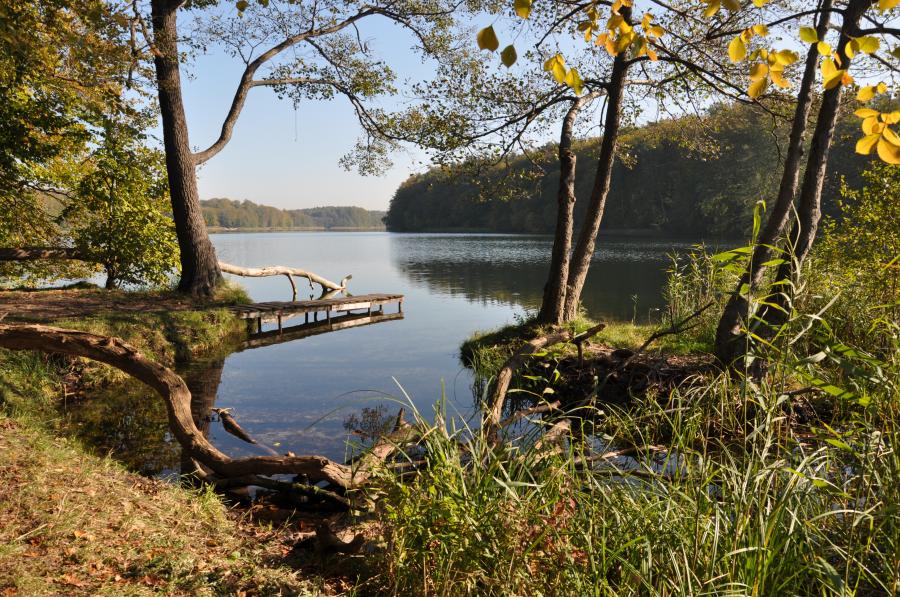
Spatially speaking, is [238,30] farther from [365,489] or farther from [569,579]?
[569,579]

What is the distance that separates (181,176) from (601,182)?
8.63 meters

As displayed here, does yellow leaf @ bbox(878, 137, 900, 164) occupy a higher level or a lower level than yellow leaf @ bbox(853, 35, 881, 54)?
lower

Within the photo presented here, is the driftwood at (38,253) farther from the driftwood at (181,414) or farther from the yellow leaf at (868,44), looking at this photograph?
the yellow leaf at (868,44)

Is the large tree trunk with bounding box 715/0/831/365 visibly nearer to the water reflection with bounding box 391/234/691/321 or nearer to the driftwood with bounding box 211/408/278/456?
the water reflection with bounding box 391/234/691/321

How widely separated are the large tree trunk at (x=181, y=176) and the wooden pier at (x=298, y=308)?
43.9 inches

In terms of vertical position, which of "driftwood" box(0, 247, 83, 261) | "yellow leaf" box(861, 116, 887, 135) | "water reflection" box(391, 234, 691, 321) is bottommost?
"water reflection" box(391, 234, 691, 321)

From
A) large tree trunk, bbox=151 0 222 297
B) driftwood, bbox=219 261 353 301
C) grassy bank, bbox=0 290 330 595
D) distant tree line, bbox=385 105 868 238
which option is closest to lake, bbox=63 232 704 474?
grassy bank, bbox=0 290 330 595

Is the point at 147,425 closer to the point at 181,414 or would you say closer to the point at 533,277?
the point at 181,414

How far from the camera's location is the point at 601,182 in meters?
9.83

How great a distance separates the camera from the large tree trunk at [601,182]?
9.53 metres

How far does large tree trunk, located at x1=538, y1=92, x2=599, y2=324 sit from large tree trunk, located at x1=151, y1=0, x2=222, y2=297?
7471mm

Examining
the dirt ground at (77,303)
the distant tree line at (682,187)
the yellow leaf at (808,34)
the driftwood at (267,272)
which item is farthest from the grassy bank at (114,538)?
the distant tree line at (682,187)

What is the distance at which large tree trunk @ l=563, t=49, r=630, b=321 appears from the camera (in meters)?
9.53

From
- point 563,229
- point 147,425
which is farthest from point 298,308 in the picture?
point 147,425
